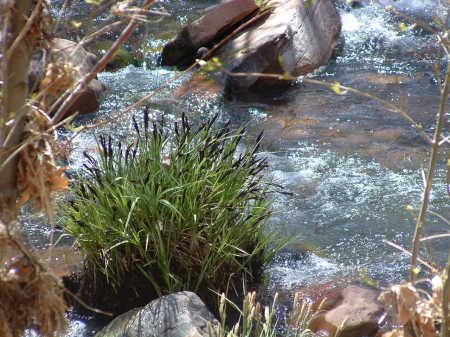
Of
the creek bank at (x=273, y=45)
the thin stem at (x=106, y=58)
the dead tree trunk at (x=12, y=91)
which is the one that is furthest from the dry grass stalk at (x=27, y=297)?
the creek bank at (x=273, y=45)

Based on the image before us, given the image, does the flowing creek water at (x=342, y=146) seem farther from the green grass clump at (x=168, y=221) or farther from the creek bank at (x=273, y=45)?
the green grass clump at (x=168, y=221)

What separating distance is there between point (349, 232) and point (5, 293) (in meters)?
3.42

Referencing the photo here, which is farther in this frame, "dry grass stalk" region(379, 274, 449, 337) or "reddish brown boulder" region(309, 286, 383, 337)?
"reddish brown boulder" region(309, 286, 383, 337)

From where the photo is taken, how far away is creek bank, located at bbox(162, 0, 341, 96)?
724 centimetres

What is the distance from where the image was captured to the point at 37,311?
1.47m

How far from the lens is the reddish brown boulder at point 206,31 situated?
8070 millimetres

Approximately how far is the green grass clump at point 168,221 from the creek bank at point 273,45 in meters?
3.32

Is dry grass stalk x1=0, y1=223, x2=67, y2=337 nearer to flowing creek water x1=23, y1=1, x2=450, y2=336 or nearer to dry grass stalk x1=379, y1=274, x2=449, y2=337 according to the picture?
dry grass stalk x1=379, y1=274, x2=449, y2=337

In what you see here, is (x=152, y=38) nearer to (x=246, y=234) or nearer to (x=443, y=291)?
(x=246, y=234)

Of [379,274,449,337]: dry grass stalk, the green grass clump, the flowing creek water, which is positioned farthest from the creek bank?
[379,274,449,337]: dry grass stalk

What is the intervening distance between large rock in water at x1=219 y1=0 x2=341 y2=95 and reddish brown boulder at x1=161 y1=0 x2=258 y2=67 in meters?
0.26

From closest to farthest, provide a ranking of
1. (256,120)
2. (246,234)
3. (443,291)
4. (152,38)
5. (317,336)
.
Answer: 1. (443,291)
2. (317,336)
3. (246,234)
4. (256,120)
5. (152,38)

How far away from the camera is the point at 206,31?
8086 millimetres

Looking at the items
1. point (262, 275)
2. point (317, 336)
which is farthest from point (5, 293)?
point (262, 275)
